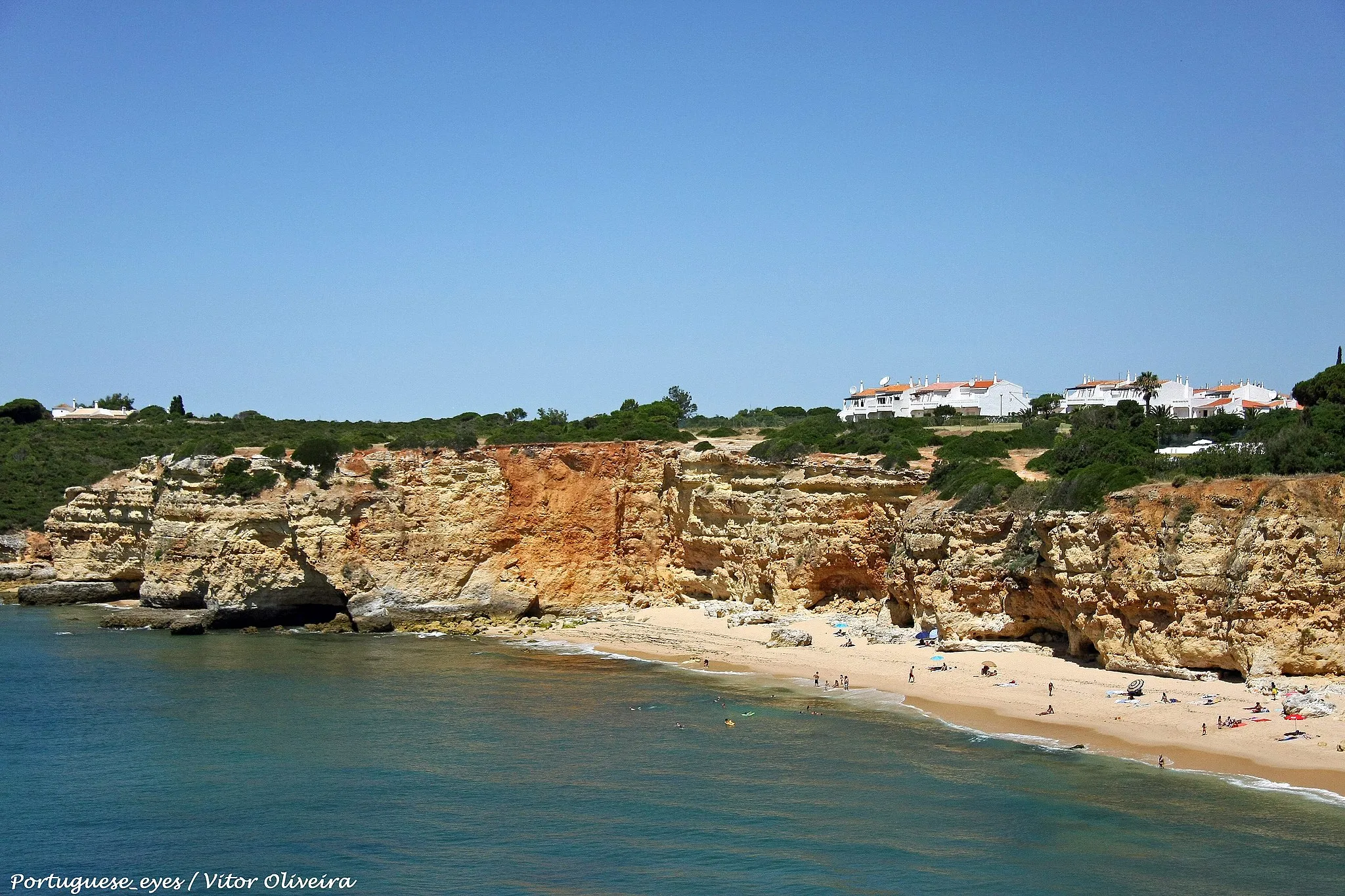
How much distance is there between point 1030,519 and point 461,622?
81.0ft

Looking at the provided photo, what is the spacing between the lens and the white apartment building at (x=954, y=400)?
236 ft

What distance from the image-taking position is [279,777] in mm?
23641

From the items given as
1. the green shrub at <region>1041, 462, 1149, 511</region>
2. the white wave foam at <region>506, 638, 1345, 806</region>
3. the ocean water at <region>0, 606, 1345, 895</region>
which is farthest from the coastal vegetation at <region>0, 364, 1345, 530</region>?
the ocean water at <region>0, 606, 1345, 895</region>

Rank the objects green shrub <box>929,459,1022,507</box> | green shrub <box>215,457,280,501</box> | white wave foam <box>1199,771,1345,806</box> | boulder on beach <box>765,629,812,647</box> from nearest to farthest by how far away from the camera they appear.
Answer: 1. white wave foam <box>1199,771,1345,806</box>
2. green shrub <box>929,459,1022,507</box>
3. boulder on beach <box>765,629,812,647</box>
4. green shrub <box>215,457,280,501</box>

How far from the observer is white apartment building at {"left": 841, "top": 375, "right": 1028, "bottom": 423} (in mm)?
71875

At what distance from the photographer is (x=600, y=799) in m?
21.9

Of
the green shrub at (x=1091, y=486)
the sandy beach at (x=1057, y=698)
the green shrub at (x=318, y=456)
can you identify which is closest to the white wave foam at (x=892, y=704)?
the sandy beach at (x=1057, y=698)

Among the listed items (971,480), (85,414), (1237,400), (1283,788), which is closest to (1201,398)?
(1237,400)

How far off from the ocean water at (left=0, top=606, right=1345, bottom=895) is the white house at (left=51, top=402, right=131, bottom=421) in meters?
60.0

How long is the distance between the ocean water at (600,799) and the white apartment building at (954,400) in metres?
43.9

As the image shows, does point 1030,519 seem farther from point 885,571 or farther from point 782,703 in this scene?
point 782,703

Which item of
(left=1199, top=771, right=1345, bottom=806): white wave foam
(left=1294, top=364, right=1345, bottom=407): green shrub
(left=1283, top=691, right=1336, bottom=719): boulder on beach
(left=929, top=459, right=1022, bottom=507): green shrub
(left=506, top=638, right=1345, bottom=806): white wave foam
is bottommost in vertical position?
(left=506, top=638, right=1345, bottom=806): white wave foam

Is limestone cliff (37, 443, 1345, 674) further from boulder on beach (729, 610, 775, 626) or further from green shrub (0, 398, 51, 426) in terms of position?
green shrub (0, 398, 51, 426)

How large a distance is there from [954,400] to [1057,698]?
152 feet
